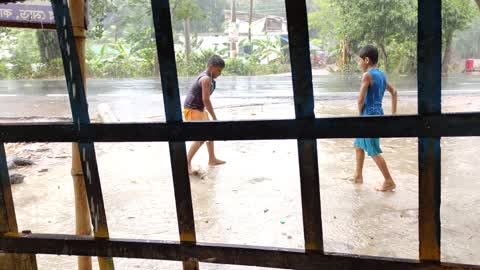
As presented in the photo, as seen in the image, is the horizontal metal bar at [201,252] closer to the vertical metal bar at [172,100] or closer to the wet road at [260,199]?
the vertical metal bar at [172,100]

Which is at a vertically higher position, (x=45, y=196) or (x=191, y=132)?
(x=191, y=132)

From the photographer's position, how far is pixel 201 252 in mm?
1766

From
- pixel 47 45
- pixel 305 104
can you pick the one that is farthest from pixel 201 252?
pixel 47 45

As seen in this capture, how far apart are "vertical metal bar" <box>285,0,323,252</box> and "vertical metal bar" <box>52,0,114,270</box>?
896 mm

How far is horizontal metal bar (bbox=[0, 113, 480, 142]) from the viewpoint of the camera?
1.41 metres

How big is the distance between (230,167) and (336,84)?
1105cm

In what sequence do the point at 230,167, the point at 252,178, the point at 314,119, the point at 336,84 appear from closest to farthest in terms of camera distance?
the point at 314,119 → the point at 252,178 → the point at 230,167 → the point at 336,84

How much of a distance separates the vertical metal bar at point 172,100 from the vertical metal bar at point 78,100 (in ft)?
1.25

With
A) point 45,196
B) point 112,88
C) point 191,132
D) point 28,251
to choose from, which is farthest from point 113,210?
point 112,88

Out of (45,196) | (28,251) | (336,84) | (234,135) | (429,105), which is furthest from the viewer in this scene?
(336,84)

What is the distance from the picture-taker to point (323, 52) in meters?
23.5

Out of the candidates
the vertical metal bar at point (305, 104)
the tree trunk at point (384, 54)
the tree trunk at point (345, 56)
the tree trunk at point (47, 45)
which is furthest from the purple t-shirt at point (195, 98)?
the tree trunk at point (47, 45)

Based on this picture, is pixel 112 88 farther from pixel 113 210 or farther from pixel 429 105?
pixel 429 105

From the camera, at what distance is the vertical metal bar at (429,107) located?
137 cm
